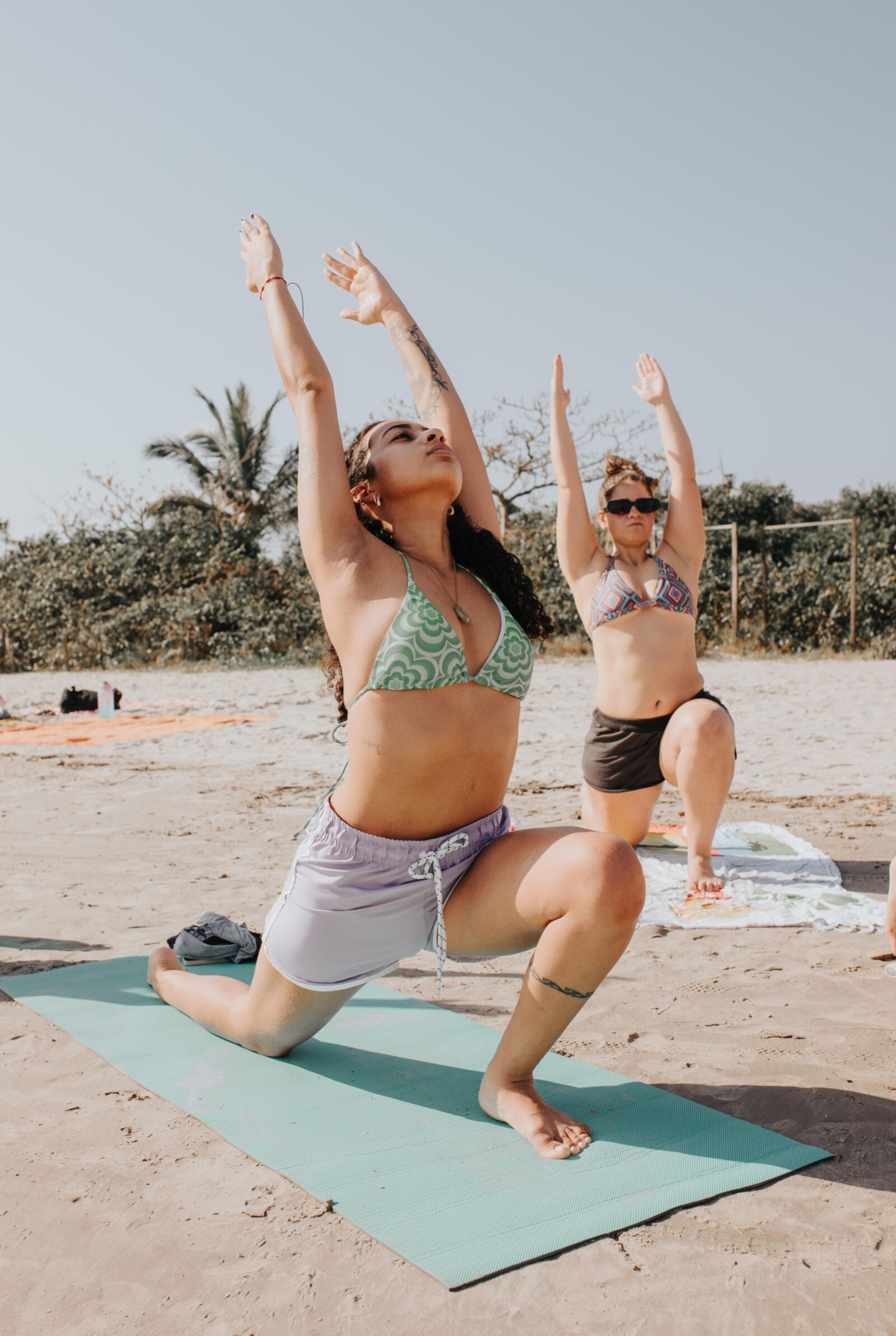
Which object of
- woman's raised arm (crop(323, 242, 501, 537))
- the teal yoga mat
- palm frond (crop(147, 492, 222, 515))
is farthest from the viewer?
palm frond (crop(147, 492, 222, 515))

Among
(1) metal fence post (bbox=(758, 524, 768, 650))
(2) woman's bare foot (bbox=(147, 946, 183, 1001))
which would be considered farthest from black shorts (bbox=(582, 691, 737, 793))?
(1) metal fence post (bbox=(758, 524, 768, 650))

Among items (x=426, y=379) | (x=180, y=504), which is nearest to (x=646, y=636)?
(x=426, y=379)

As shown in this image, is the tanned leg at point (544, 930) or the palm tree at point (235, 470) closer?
the tanned leg at point (544, 930)

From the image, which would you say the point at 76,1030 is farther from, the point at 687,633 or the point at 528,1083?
the point at 687,633

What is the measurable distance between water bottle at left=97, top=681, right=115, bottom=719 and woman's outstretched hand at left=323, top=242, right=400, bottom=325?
9922 millimetres

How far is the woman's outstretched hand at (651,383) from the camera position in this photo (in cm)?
505

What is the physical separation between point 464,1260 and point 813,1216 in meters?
0.70

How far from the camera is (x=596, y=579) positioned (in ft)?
16.7

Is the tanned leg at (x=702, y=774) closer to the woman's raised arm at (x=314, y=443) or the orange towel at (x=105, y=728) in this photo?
the woman's raised arm at (x=314, y=443)

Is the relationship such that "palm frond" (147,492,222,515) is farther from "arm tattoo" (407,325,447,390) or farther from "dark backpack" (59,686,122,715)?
"arm tattoo" (407,325,447,390)

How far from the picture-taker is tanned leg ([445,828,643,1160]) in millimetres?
2352

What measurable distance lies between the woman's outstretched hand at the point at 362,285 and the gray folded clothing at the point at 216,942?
2147 mm

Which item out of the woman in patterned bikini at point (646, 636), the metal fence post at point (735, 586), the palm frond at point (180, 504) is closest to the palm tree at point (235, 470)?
the palm frond at point (180, 504)

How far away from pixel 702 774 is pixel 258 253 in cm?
300
